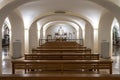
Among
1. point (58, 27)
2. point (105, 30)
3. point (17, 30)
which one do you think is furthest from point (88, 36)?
point (58, 27)

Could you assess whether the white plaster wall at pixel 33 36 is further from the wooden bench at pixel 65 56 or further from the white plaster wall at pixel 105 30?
the wooden bench at pixel 65 56

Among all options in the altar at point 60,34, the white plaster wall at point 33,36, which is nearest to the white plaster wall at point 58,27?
the altar at point 60,34

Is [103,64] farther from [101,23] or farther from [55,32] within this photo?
[55,32]

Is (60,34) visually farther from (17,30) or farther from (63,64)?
(63,64)

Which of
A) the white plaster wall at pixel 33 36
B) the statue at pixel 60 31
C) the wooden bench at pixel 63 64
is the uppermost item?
the statue at pixel 60 31

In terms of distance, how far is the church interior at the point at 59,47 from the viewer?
7.92 meters

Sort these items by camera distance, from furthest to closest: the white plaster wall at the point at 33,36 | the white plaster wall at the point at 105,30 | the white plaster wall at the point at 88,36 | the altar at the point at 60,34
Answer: the altar at the point at 60,34 → the white plaster wall at the point at 88,36 → the white plaster wall at the point at 33,36 → the white plaster wall at the point at 105,30

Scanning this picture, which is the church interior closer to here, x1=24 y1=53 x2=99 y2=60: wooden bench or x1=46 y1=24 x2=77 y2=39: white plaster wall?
x1=24 y1=53 x2=99 y2=60: wooden bench

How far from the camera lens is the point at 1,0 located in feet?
26.8

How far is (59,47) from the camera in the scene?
16156mm

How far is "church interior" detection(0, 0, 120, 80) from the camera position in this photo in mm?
7922

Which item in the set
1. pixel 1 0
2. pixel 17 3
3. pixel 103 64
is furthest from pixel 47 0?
pixel 103 64

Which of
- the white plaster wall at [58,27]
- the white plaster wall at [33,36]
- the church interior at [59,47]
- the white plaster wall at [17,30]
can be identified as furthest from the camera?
the white plaster wall at [58,27]

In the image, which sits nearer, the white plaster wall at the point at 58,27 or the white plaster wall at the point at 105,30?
the white plaster wall at the point at 105,30
